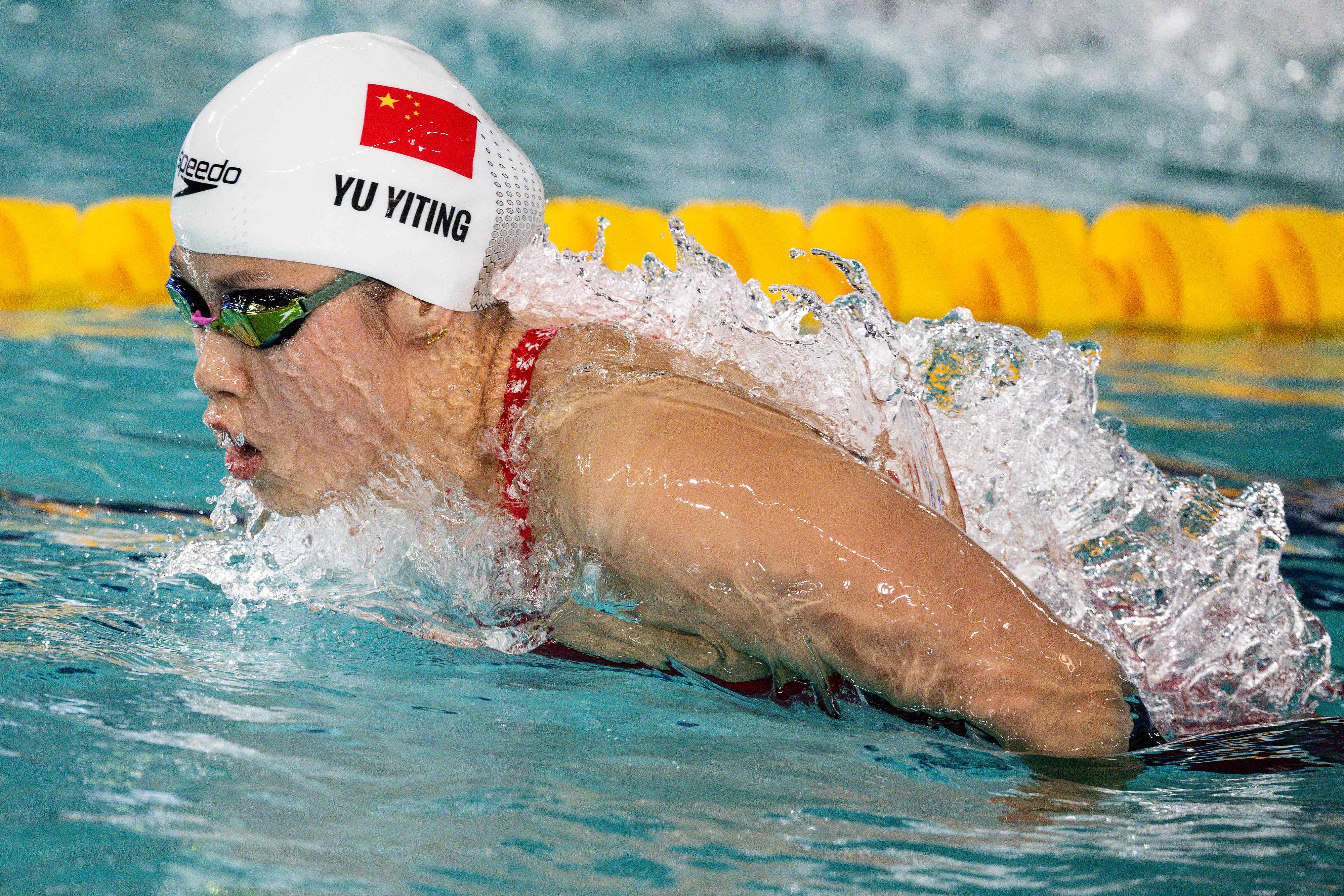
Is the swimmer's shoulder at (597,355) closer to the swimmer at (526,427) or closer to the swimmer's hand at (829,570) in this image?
the swimmer at (526,427)

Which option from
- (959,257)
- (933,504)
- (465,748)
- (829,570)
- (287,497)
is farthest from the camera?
(959,257)

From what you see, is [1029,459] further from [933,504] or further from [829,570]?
[829,570]

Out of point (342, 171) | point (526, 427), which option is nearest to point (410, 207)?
point (342, 171)

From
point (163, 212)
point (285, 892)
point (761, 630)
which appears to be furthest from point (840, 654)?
point (163, 212)

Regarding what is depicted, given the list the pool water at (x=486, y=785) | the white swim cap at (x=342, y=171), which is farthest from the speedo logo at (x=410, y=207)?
the pool water at (x=486, y=785)

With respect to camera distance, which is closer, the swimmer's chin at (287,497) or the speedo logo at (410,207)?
the speedo logo at (410,207)

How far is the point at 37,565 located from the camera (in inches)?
98.1

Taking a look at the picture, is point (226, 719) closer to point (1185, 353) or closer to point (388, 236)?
point (388, 236)

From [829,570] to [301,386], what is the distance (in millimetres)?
774

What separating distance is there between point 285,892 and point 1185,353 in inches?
189

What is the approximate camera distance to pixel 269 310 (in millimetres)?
1785

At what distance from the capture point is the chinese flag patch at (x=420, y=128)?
73.1 inches

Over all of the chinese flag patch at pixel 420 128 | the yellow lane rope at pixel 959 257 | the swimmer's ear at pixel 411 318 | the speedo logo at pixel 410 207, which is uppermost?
the yellow lane rope at pixel 959 257

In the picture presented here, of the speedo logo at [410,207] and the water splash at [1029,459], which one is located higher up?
the speedo logo at [410,207]
